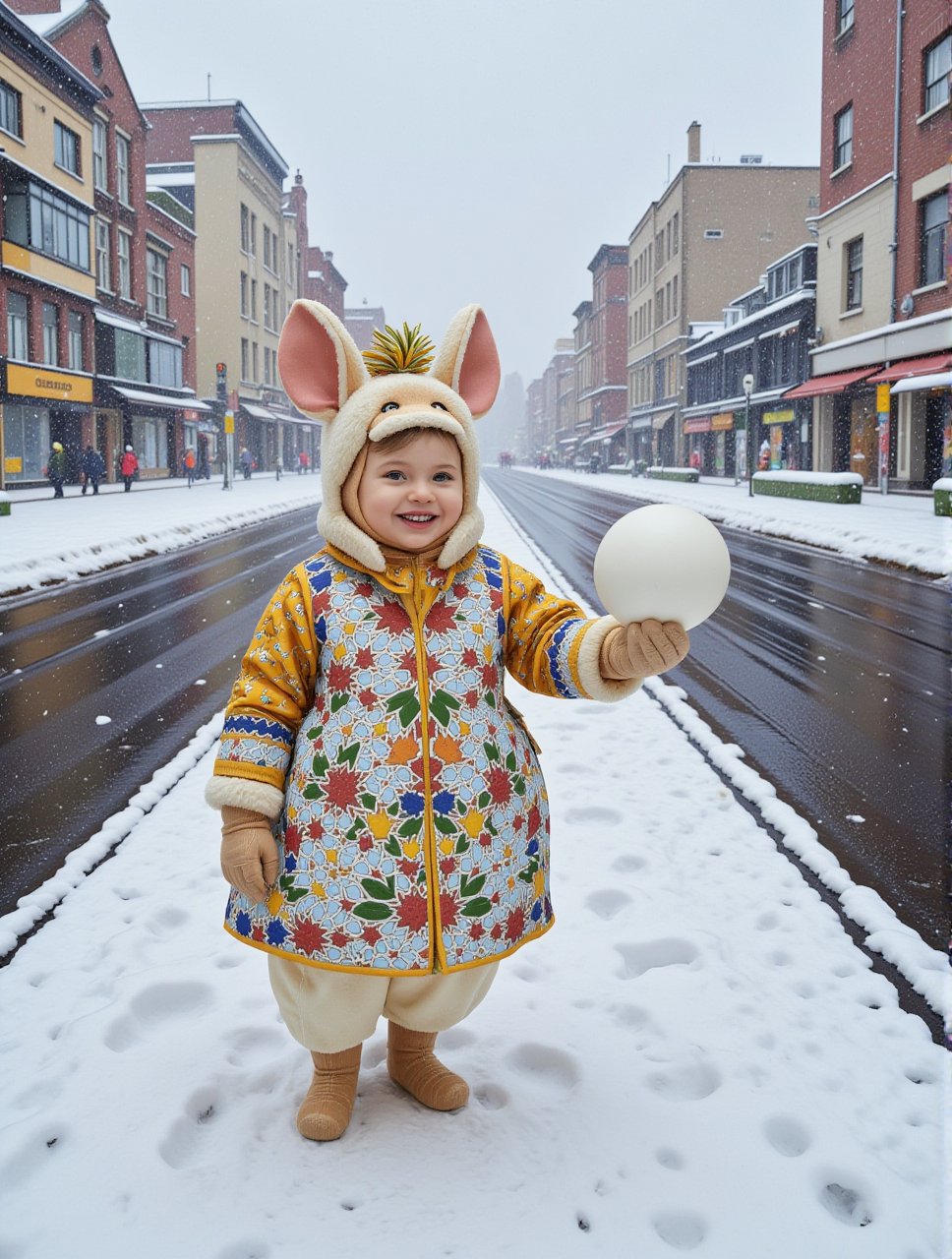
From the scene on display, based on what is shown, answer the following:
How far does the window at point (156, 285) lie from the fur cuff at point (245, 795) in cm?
4435

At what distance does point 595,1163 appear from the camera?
2201mm

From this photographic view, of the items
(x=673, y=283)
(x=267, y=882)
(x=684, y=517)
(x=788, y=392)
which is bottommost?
(x=267, y=882)

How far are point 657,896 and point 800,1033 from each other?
912 millimetres

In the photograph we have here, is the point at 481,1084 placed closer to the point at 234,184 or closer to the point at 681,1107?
the point at 681,1107

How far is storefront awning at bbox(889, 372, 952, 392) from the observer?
Answer: 2165 centimetres

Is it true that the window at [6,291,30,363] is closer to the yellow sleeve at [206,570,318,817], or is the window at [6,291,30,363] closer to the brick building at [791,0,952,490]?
the brick building at [791,0,952,490]

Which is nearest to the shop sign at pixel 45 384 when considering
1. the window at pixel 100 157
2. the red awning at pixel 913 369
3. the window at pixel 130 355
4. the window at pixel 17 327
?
the window at pixel 17 327

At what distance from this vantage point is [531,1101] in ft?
7.98

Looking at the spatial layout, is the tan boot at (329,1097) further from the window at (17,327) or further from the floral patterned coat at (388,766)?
the window at (17,327)

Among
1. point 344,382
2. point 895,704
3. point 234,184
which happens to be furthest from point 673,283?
point 344,382

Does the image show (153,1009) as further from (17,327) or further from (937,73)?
(17,327)

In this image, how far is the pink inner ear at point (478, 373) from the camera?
2484 millimetres

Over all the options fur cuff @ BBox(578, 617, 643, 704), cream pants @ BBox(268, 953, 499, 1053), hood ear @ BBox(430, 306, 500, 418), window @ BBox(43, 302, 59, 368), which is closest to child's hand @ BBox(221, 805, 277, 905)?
cream pants @ BBox(268, 953, 499, 1053)

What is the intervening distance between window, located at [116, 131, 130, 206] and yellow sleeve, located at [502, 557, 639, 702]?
42035mm
